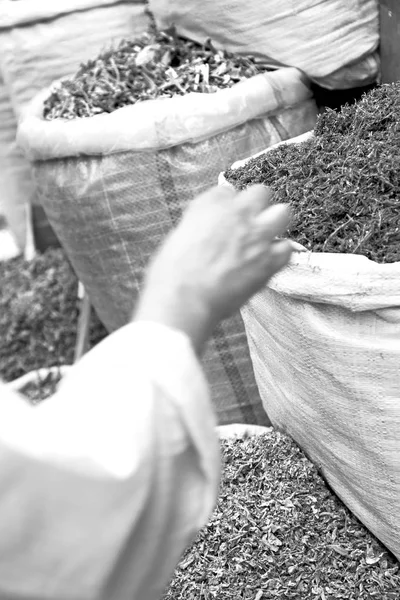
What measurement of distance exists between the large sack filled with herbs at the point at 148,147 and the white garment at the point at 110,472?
1.11 meters

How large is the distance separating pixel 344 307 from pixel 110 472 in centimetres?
58

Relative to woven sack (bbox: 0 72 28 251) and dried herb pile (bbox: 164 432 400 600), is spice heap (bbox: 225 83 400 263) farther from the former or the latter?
woven sack (bbox: 0 72 28 251)

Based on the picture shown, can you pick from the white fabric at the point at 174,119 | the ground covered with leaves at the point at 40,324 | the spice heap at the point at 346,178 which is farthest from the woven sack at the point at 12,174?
the spice heap at the point at 346,178

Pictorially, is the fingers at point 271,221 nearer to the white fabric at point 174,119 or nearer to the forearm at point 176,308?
the forearm at point 176,308

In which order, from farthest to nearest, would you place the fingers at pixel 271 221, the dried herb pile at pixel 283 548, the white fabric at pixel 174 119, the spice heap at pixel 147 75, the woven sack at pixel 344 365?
the spice heap at pixel 147 75
the white fabric at pixel 174 119
the dried herb pile at pixel 283 548
the woven sack at pixel 344 365
the fingers at pixel 271 221

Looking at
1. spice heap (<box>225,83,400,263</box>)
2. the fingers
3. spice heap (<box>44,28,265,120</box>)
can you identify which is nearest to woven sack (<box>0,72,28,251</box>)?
spice heap (<box>44,28,265,120</box>)

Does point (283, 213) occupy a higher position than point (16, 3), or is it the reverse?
point (283, 213)

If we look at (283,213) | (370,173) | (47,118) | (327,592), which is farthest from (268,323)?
(47,118)

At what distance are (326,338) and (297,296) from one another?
7 centimetres

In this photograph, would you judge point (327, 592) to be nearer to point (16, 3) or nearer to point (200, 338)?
point (200, 338)

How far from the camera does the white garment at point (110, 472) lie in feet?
1.84

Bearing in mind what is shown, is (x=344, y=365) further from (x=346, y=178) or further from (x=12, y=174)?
(x=12, y=174)

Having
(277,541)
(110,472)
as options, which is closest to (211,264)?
(110,472)

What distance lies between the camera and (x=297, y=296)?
1.15m
